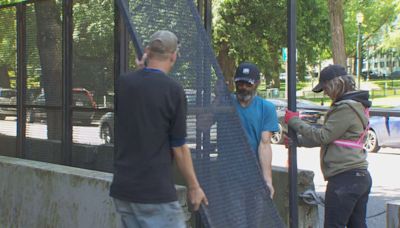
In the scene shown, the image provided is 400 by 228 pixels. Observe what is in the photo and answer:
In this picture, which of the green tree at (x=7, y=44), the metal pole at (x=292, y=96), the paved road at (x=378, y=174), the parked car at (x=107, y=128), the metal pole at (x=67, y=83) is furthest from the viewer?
the paved road at (x=378, y=174)

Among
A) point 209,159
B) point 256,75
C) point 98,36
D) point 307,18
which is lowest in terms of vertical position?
point 209,159

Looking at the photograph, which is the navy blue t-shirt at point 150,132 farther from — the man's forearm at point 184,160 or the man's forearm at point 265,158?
the man's forearm at point 265,158

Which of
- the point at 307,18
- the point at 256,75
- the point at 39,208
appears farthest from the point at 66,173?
the point at 307,18

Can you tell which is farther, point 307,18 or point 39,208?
point 307,18

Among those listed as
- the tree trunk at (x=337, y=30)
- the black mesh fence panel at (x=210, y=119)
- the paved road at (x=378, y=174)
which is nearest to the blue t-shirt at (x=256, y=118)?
the black mesh fence panel at (x=210, y=119)

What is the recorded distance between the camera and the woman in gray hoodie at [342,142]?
13.9 ft

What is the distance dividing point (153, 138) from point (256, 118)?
1.42 m

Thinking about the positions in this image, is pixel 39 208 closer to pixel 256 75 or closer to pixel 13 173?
pixel 13 173

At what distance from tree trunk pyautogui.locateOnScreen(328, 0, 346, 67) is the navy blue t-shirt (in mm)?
15997

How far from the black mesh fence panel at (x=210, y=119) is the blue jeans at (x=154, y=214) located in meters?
0.82

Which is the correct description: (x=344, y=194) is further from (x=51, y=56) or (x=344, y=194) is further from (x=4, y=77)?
(x=4, y=77)

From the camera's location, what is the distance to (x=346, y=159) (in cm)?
426

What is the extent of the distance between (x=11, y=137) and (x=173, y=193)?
16.2ft

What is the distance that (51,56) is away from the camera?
21.4 feet
